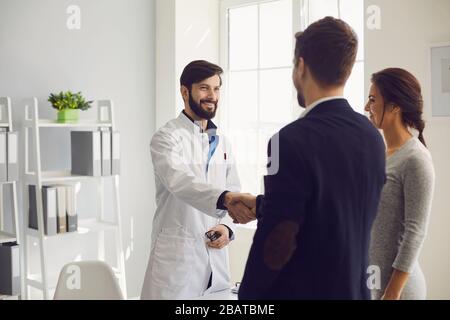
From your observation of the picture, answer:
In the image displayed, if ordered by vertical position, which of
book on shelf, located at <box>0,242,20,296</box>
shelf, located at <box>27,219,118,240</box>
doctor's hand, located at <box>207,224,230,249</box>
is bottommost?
book on shelf, located at <box>0,242,20,296</box>

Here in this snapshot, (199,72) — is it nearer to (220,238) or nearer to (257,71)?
(220,238)

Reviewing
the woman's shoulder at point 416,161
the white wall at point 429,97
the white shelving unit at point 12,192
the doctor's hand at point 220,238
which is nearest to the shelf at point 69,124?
the white shelving unit at point 12,192

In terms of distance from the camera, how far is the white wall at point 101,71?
11.0 ft

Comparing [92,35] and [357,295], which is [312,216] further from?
[92,35]

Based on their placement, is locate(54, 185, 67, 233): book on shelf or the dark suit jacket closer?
the dark suit jacket

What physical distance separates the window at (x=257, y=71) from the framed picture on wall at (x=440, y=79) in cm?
92

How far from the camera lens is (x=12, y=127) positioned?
10.8 feet

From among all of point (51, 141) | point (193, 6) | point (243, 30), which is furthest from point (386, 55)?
point (51, 141)

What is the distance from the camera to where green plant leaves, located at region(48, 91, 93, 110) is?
3.28 meters

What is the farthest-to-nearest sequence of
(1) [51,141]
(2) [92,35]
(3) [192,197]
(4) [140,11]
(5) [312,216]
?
(4) [140,11] < (2) [92,35] < (1) [51,141] < (3) [192,197] < (5) [312,216]

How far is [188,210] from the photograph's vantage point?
91.4 inches

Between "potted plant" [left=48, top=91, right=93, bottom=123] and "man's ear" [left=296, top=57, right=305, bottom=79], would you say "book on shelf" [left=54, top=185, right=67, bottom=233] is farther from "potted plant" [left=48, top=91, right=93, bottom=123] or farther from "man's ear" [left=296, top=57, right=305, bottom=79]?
"man's ear" [left=296, top=57, right=305, bottom=79]

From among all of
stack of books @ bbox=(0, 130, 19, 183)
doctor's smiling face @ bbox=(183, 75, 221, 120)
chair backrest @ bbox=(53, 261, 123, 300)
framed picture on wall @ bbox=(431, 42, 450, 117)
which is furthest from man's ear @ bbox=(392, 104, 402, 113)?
stack of books @ bbox=(0, 130, 19, 183)
